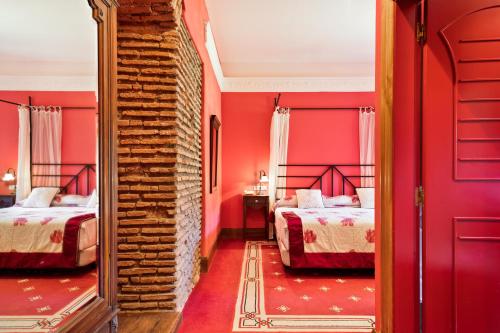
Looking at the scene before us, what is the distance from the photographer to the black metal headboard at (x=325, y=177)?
6387 mm

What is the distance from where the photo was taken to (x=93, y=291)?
156cm

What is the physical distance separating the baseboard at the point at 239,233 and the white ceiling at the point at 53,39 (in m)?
5.07

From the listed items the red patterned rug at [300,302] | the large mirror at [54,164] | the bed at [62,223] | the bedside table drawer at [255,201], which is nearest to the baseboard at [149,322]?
the red patterned rug at [300,302]

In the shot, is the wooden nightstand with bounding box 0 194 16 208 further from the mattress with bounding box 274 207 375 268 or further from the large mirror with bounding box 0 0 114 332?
the mattress with bounding box 274 207 375 268

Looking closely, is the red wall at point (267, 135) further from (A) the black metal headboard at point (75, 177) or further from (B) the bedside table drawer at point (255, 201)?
(A) the black metal headboard at point (75, 177)

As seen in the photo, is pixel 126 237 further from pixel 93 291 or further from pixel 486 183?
pixel 486 183

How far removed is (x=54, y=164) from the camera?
4.85 feet

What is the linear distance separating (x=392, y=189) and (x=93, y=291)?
1726 mm

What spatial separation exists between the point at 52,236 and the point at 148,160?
1111 mm

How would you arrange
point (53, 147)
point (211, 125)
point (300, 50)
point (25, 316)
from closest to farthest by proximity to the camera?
1. point (25, 316)
2. point (53, 147)
3. point (211, 125)
4. point (300, 50)

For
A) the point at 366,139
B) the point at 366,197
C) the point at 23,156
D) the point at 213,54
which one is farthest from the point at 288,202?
the point at 23,156

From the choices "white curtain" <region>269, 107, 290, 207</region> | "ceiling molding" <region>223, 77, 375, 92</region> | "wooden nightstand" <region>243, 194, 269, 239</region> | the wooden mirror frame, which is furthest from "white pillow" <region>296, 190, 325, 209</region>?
the wooden mirror frame

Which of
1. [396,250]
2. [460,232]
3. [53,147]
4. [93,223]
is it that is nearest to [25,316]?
[93,223]

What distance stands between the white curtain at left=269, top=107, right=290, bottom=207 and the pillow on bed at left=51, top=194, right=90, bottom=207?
15.3 feet
